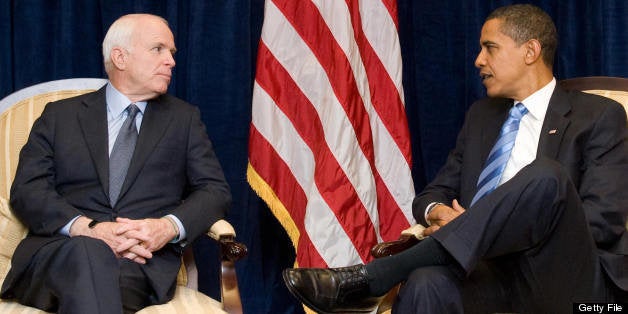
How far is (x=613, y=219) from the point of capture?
324 centimetres

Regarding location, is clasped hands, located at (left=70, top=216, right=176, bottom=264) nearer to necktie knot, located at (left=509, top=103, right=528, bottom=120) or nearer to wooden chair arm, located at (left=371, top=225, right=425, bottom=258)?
wooden chair arm, located at (left=371, top=225, right=425, bottom=258)

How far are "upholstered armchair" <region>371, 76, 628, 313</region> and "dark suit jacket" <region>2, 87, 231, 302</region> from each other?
2.12 feet

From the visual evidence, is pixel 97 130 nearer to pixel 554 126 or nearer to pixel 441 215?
pixel 441 215

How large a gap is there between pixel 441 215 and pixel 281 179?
98cm

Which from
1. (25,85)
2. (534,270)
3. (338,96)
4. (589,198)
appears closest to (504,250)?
(534,270)

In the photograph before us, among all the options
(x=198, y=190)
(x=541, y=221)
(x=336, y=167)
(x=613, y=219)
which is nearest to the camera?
(x=541, y=221)

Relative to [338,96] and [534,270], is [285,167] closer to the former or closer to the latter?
[338,96]

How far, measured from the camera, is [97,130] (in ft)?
11.8

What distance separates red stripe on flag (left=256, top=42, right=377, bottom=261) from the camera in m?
A: 4.23

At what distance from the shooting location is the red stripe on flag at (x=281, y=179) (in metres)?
4.27

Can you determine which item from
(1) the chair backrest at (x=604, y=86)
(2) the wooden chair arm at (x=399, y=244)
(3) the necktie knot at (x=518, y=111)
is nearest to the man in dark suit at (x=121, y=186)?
(2) the wooden chair arm at (x=399, y=244)

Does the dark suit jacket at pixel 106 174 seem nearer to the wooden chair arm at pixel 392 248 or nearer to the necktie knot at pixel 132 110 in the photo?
the necktie knot at pixel 132 110

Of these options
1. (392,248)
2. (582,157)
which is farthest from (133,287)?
(582,157)

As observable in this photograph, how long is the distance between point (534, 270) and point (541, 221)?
0.60ft
